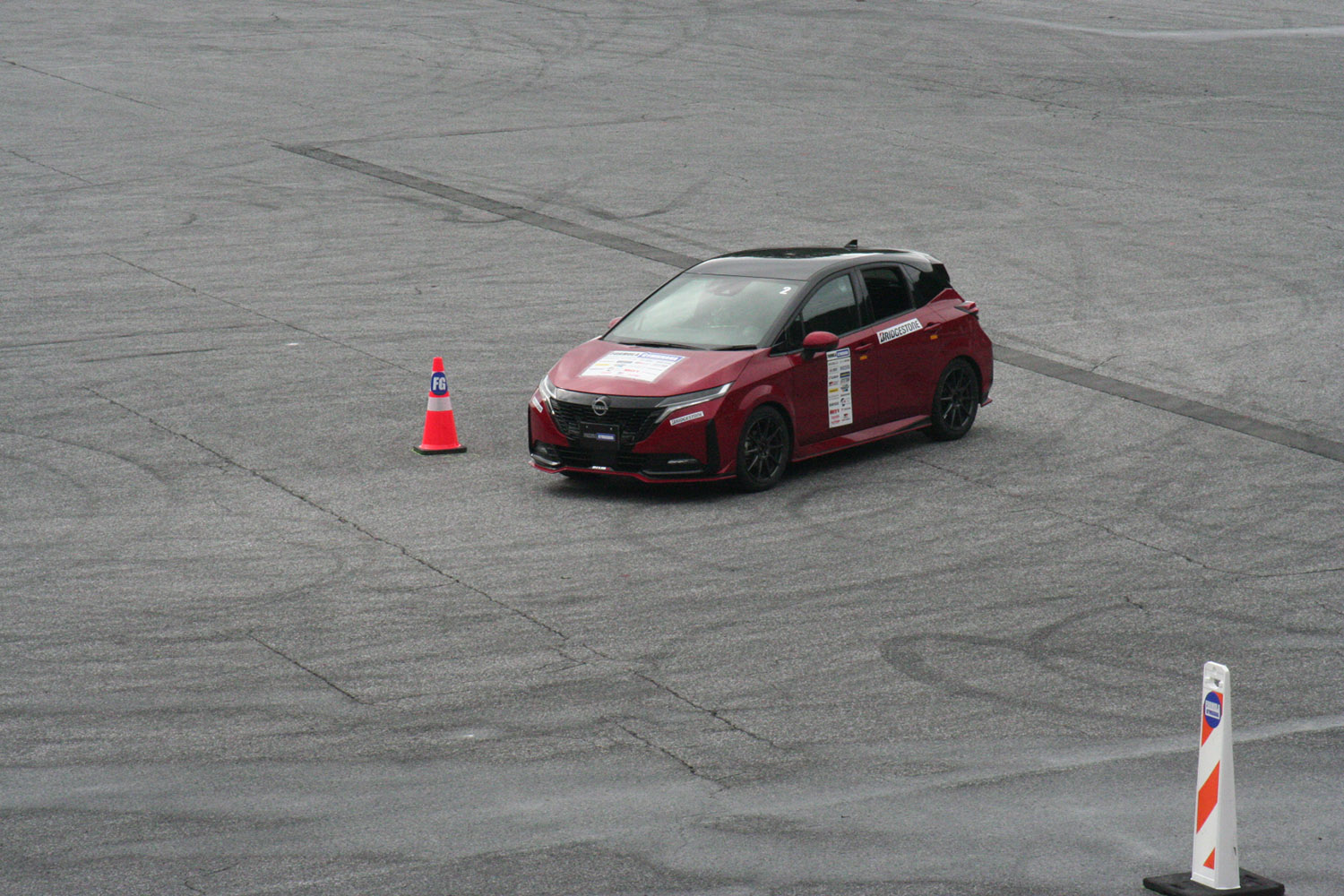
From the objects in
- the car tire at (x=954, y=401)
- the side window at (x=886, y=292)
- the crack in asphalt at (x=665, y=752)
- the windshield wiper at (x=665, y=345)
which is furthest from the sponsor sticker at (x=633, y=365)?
the crack in asphalt at (x=665, y=752)

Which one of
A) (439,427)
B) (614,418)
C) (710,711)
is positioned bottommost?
(710,711)

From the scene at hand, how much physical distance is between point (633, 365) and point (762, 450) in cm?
120

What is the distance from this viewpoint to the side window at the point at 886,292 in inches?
551

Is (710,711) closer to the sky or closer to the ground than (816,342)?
closer to the ground

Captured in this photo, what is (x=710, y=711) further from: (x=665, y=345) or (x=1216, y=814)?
(x=665, y=345)

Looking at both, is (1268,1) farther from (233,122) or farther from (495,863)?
(495,863)

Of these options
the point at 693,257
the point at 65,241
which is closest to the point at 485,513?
the point at 693,257

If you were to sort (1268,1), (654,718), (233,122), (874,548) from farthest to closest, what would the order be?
(1268,1) < (233,122) < (874,548) < (654,718)

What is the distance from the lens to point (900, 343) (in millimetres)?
13938

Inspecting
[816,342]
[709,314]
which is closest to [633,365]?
[709,314]

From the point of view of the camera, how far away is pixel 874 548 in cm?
1145

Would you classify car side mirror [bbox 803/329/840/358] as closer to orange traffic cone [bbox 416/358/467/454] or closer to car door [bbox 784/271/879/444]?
car door [bbox 784/271/879/444]

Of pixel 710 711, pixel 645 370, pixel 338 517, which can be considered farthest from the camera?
pixel 645 370

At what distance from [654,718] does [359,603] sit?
2.59m
